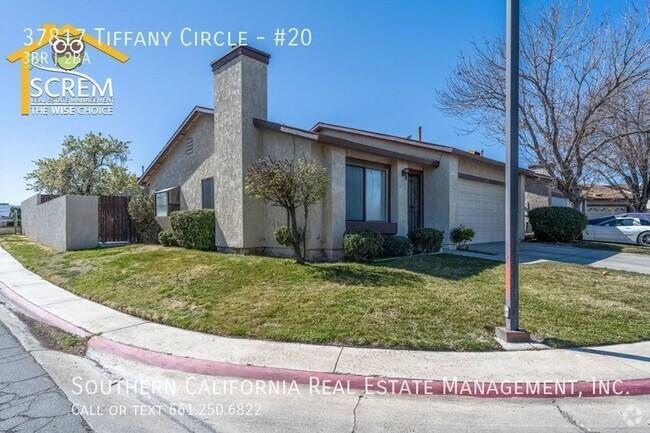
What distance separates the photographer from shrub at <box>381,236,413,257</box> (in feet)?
36.4

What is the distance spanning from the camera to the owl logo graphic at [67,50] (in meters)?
12.5

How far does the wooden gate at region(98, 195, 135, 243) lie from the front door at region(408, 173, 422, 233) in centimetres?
1283

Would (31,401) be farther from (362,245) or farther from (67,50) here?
(67,50)

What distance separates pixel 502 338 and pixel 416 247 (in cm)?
711

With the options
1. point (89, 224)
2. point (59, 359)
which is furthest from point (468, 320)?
point (89, 224)

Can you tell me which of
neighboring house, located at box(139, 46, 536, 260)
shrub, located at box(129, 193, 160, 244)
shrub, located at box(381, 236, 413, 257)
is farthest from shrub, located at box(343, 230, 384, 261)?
shrub, located at box(129, 193, 160, 244)

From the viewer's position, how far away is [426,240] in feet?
39.6

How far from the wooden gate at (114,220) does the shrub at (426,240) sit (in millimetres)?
13087

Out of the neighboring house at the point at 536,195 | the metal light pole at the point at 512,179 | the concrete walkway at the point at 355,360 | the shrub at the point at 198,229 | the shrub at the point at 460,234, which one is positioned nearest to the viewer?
the concrete walkway at the point at 355,360

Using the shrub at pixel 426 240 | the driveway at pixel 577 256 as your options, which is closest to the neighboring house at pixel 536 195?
the driveway at pixel 577 256

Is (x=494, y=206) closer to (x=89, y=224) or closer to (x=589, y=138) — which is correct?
(x=589, y=138)

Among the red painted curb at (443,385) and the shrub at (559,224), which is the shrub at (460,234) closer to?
the shrub at (559,224)

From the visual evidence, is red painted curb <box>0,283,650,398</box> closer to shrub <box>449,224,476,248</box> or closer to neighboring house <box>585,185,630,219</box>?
shrub <box>449,224,476,248</box>

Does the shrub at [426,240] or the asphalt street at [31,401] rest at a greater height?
the shrub at [426,240]
